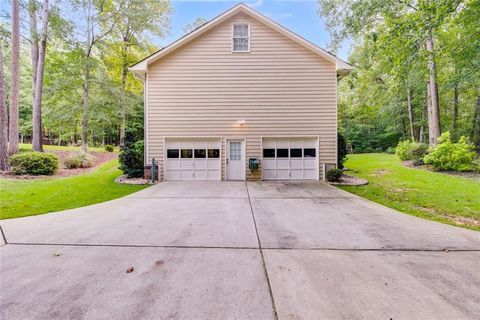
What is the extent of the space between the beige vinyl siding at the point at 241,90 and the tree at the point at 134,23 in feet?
23.9

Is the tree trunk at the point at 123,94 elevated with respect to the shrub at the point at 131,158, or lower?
elevated

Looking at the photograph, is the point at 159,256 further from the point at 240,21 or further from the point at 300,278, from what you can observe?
the point at 240,21

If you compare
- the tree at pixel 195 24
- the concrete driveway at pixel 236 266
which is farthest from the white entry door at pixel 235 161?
the tree at pixel 195 24

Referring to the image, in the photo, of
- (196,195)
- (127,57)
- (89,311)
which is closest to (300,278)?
(89,311)

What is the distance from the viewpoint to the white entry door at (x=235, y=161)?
1027 centimetres

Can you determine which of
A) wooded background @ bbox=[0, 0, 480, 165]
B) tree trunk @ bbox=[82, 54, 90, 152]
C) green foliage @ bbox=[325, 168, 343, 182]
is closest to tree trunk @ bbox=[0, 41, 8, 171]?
wooded background @ bbox=[0, 0, 480, 165]

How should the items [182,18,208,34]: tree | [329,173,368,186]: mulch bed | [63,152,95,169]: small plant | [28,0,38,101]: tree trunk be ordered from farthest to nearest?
[182,18,208,34]: tree → [63,152,95,169]: small plant → [28,0,38,101]: tree trunk → [329,173,368,186]: mulch bed

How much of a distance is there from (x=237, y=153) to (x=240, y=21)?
19.5 feet

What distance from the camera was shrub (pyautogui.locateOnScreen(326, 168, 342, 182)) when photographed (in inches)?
371

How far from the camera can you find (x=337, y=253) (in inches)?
130

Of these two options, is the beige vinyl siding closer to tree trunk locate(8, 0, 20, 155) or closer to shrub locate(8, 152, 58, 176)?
shrub locate(8, 152, 58, 176)

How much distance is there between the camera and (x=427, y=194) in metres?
7.18

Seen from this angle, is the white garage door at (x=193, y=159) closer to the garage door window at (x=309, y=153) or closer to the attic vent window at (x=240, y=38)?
the garage door window at (x=309, y=153)

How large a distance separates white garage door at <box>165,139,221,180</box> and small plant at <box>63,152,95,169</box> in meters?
6.12
